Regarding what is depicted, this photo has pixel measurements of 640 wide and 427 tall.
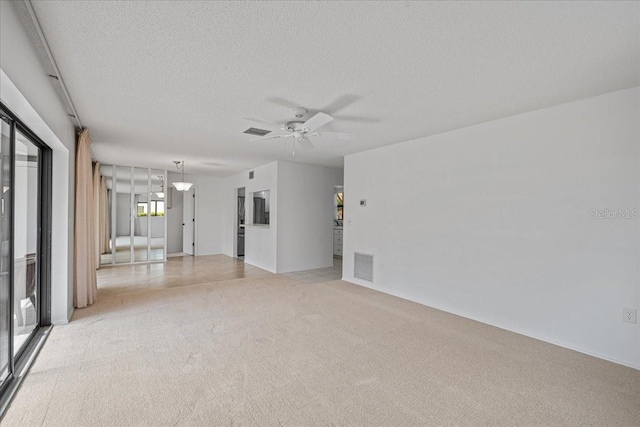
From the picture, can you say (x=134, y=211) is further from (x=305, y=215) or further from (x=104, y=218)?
(x=305, y=215)

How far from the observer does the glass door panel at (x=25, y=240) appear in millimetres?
2834

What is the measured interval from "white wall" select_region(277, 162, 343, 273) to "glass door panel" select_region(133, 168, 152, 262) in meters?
3.93

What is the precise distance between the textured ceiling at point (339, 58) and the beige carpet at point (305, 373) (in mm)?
2425

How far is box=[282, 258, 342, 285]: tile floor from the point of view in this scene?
6.10 meters

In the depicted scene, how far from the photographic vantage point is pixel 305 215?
23.6ft

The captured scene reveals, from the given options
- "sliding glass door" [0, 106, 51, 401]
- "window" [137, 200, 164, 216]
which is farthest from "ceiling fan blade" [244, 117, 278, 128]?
"window" [137, 200, 164, 216]

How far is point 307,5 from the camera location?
1758 mm

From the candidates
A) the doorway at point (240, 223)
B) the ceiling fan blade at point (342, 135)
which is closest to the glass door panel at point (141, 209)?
the doorway at point (240, 223)

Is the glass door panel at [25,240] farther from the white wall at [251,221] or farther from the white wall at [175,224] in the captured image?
the white wall at [175,224]

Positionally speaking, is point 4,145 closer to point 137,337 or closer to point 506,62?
point 137,337

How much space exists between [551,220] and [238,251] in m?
7.68

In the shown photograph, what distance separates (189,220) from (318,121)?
7.57 m

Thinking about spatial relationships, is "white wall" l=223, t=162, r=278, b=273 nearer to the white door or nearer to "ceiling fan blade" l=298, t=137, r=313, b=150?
the white door

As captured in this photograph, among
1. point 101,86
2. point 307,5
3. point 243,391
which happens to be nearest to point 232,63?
point 307,5
